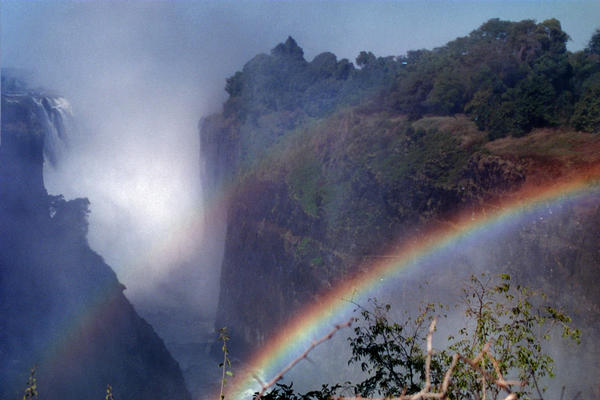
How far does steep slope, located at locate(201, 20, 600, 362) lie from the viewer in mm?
20734

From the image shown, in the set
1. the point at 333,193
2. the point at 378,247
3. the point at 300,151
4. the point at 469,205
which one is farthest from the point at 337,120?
the point at 469,205

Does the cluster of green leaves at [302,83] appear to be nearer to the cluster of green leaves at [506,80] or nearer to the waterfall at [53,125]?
the cluster of green leaves at [506,80]

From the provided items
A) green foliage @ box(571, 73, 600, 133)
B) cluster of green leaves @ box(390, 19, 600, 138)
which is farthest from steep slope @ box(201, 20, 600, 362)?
green foliage @ box(571, 73, 600, 133)

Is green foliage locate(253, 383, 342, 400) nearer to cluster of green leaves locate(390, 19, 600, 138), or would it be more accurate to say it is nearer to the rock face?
the rock face

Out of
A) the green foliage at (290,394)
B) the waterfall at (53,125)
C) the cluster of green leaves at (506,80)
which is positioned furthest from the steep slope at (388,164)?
the waterfall at (53,125)

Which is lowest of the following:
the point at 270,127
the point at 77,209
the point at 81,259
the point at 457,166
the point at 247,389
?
the point at 247,389

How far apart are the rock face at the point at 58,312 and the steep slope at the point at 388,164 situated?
1140 cm

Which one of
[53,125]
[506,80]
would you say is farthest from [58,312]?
[506,80]

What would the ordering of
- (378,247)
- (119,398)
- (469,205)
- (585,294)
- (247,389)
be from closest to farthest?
(585,294)
(119,398)
(469,205)
(378,247)
(247,389)

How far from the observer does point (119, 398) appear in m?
20.5

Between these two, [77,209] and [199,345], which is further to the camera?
[199,345]

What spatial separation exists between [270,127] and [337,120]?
9430 millimetres

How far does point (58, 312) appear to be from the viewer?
20.8 m

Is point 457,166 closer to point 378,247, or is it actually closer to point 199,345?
point 378,247
